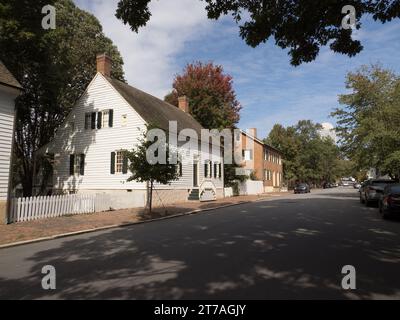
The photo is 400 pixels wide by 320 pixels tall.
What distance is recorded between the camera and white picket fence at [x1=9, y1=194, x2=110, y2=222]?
599 inches

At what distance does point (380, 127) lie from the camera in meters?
30.2

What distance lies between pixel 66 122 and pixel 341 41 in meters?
24.6

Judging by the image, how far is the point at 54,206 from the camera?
17.0 m

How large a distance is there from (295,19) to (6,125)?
12411mm

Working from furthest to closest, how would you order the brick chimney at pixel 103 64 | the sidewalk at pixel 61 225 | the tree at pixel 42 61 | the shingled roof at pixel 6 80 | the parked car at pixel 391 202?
the brick chimney at pixel 103 64 → the tree at pixel 42 61 → the parked car at pixel 391 202 → the shingled roof at pixel 6 80 → the sidewalk at pixel 61 225

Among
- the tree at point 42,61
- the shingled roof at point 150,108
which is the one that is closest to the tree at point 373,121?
the shingled roof at point 150,108

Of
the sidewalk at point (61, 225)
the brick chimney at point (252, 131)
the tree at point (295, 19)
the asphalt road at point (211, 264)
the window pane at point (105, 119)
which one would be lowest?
the asphalt road at point (211, 264)

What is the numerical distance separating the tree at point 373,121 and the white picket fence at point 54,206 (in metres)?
21.9

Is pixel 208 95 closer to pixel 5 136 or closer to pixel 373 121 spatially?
pixel 373 121

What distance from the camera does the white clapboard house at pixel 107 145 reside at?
2608 centimetres

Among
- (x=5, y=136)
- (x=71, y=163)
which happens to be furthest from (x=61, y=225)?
(x=71, y=163)

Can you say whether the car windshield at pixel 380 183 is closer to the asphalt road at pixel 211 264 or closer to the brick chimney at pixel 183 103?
the asphalt road at pixel 211 264

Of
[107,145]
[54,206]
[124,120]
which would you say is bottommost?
[54,206]

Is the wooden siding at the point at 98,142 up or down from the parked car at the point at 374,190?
up
